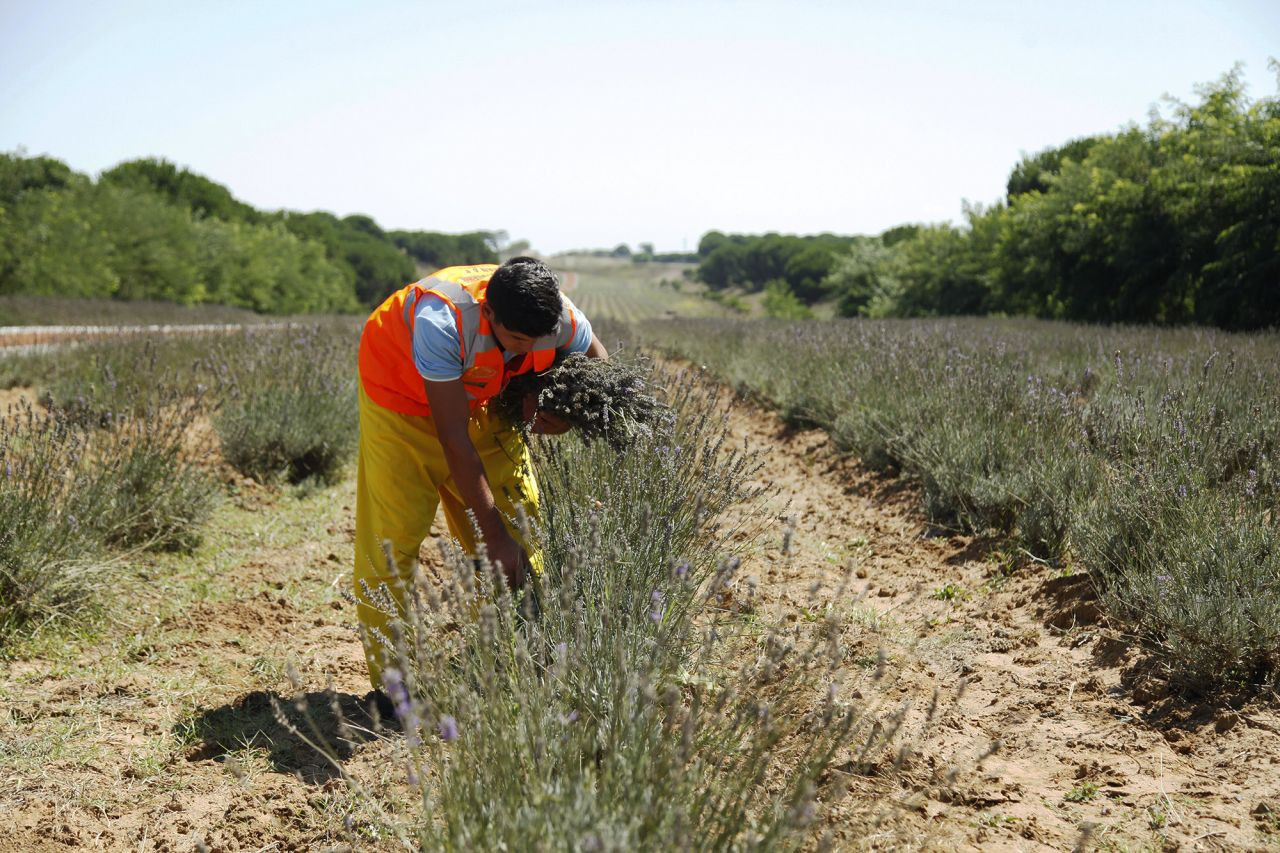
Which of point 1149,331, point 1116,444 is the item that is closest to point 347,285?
point 1149,331

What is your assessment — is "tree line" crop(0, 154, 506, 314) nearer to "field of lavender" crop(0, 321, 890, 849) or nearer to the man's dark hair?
"field of lavender" crop(0, 321, 890, 849)

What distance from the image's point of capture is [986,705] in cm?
277

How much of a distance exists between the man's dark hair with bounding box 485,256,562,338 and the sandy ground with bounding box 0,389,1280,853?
945 mm

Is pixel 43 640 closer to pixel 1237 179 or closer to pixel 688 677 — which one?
pixel 688 677

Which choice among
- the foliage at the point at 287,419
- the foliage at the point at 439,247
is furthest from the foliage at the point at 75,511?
the foliage at the point at 439,247

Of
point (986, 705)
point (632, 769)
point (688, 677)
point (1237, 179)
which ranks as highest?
point (1237, 179)

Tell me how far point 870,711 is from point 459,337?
1700mm

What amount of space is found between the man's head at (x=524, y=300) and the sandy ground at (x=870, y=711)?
3.10ft

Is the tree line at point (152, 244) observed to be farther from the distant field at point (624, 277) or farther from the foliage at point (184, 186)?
the distant field at point (624, 277)

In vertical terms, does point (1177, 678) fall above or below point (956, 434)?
below

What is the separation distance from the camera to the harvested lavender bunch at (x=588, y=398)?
2.87 meters

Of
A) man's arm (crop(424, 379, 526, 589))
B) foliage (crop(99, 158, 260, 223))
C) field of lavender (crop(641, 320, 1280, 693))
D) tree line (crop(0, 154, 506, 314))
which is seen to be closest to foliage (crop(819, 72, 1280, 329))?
field of lavender (crop(641, 320, 1280, 693))

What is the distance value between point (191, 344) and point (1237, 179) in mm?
15027

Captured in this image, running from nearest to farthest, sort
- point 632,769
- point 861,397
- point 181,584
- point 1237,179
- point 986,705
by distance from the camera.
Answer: point 632,769
point 986,705
point 181,584
point 861,397
point 1237,179
